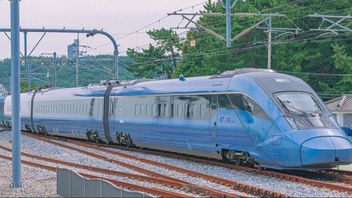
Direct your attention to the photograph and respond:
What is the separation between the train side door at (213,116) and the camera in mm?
19562

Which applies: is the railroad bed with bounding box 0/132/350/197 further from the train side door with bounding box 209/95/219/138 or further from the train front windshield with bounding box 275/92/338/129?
the train front windshield with bounding box 275/92/338/129

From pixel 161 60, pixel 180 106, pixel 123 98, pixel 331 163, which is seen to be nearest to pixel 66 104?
pixel 123 98

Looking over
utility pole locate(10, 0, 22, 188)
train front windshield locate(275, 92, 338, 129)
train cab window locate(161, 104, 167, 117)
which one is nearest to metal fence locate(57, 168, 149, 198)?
utility pole locate(10, 0, 22, 188)

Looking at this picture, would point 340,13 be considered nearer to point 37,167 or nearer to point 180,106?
point 180,106

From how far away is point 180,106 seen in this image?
2198 centimetres

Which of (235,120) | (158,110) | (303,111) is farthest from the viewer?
(158,110)

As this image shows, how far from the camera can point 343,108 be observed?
4444 centimetres

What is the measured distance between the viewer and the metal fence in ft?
38.4

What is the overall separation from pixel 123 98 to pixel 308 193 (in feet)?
45.4

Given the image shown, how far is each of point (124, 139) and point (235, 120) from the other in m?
9.48

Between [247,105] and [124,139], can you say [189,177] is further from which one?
[124,139]

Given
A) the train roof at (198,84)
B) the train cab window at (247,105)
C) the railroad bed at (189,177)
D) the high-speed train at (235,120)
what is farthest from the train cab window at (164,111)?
the train cab window at (247,105)

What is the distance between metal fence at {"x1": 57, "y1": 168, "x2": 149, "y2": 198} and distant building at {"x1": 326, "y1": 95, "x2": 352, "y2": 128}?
3190 cm

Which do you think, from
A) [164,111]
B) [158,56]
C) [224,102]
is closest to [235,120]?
[224,102]
